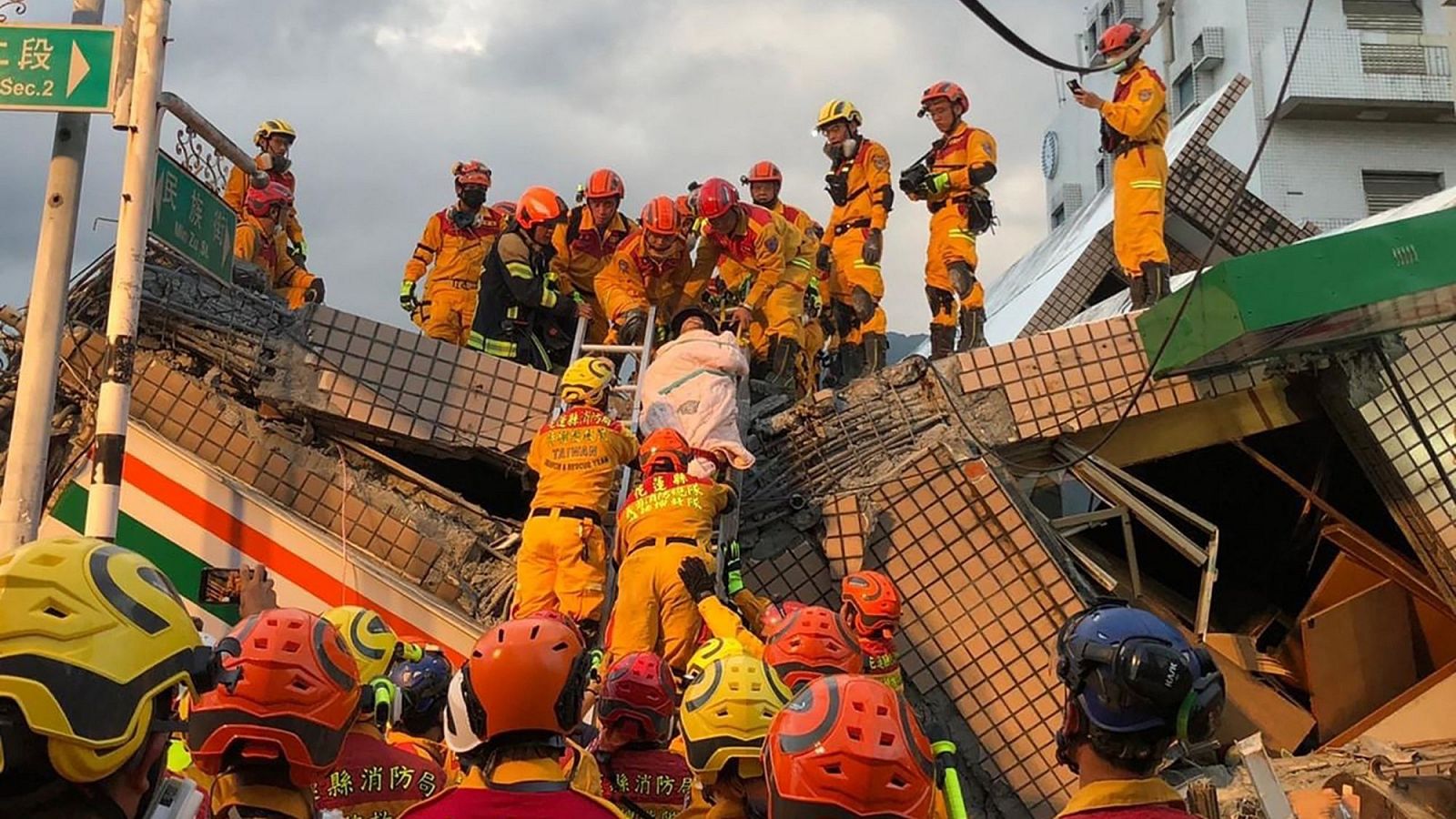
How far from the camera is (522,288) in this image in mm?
8562

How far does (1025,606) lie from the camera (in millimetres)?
7152

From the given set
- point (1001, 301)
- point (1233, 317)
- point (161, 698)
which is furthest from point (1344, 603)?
point (1001, 301)

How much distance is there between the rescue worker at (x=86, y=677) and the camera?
5.35 feet

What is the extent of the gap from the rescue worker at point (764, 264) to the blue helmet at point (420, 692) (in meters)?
4.14

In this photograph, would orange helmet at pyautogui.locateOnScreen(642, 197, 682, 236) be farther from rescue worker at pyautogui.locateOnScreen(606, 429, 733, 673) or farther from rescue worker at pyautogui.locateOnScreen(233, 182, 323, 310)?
rescue worker at pyautogui.locateOnScreen(233, 182, 323, 310)

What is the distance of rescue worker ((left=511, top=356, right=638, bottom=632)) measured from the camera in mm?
6320

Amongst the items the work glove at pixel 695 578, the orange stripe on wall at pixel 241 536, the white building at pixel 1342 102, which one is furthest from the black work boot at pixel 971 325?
the white building at pixel 1342 102

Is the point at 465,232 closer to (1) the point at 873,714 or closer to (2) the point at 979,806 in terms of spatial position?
(2) the point at 979,806

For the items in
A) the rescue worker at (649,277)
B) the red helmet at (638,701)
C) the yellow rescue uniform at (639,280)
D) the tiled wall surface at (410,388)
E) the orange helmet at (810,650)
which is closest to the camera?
the red helmet at (638,701)

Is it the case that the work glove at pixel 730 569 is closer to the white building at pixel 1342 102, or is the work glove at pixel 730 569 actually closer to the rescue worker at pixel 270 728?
the rescue worker at pixel 270 728

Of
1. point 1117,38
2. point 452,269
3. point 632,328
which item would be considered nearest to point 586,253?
point 632,328

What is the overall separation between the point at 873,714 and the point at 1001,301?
1523 cm

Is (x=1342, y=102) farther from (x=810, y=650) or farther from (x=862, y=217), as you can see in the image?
(x=810, y=650)

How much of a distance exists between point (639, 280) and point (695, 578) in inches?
113
